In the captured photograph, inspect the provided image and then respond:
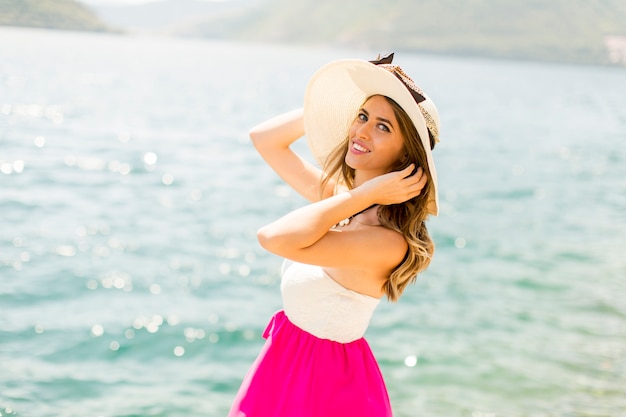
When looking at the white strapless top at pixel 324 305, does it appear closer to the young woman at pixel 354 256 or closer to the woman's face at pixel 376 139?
the young woman at pixel 354 256

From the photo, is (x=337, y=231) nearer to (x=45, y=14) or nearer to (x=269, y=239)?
(x=269, y=239)

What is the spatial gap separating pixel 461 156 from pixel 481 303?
1852 centimetres

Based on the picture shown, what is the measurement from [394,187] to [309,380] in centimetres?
92

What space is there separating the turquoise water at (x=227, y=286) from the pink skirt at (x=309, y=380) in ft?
15.6

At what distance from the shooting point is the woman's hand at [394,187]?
311 centimetres

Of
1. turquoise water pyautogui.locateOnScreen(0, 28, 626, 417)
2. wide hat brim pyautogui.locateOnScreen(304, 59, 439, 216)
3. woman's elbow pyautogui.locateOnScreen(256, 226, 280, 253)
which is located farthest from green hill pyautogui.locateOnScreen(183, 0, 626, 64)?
woman's elbow pyautogui.locateOnScreen(256, 226, 280, 253)

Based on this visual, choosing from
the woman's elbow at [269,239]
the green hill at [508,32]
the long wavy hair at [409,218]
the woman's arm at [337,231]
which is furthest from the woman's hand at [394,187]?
the green hill at [508,32]

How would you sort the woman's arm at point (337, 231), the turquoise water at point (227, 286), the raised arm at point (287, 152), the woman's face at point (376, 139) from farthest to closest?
the turquoise water at point (227, 286)
the raised arm at point (287, 152)
the woman's face at point (376, 139)
the woman's arm at point (337, 231)

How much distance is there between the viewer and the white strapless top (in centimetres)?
326

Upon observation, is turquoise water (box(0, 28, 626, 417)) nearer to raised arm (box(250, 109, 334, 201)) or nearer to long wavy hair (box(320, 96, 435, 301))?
raised arm (box(250, 109, 334, 201))

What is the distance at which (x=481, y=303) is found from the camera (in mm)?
11734

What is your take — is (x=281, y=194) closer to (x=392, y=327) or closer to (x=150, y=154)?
(x=150, y=154)

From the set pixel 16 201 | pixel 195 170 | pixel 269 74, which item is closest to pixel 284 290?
pixel 16 201

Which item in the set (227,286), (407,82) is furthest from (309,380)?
(227,286)
